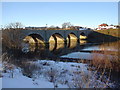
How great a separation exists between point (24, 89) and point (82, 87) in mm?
1639

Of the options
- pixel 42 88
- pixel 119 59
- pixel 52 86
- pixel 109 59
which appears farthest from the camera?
pixel 109 59

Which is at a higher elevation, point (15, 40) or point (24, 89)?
point (15, 40)

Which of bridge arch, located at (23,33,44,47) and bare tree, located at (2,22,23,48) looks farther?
bridge arch, located at (23,33,44,47)

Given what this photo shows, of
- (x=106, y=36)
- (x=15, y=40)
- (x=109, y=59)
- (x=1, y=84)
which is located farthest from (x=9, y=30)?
(x=106, y=36)

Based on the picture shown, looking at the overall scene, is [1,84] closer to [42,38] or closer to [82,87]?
[82,87]

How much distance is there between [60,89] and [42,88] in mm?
539

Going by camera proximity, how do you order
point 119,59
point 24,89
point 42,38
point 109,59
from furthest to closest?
point 42,38 < point 109,59 < point 119,59 < point 24,89

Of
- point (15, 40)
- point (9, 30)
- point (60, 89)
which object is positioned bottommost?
point (60, 89)

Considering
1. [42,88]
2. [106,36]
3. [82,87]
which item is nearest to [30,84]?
[42,88]

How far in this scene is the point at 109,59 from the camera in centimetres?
871

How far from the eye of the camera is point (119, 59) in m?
8.11

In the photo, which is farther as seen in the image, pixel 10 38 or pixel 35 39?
pixel 35 39

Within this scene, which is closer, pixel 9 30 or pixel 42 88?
pixel 42 88

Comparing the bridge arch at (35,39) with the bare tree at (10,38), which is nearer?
the bare tree at (10,38)
